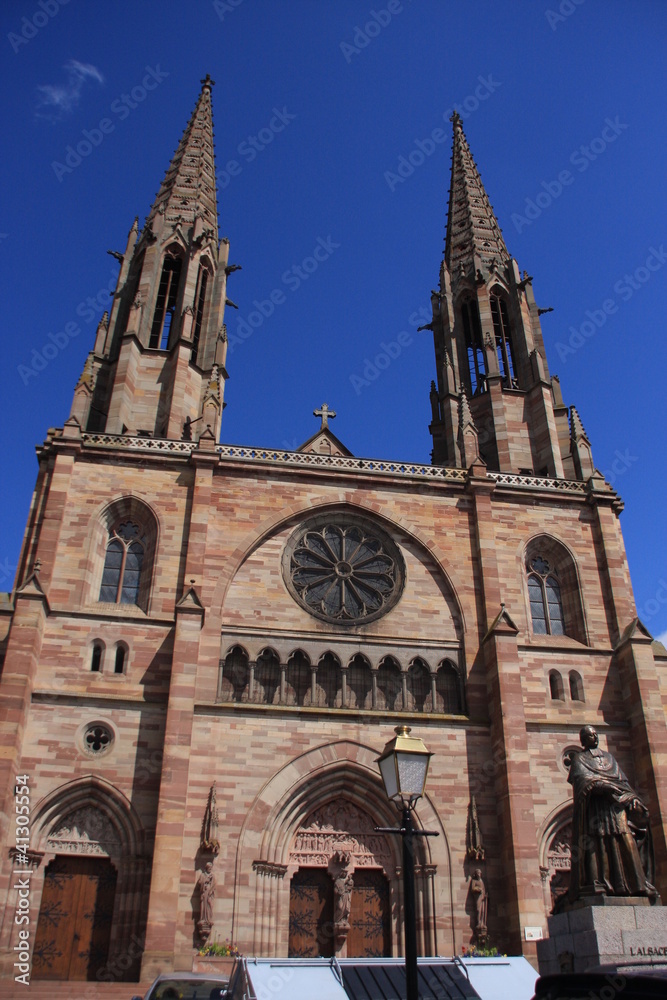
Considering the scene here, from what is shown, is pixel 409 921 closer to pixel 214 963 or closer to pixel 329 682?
pixel 214 963

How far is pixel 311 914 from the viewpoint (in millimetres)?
17109

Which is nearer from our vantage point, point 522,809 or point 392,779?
point 392,779

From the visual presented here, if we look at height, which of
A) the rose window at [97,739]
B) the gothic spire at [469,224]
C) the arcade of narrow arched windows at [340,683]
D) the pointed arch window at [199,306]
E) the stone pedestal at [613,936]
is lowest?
the stone pedestal at [613,936]

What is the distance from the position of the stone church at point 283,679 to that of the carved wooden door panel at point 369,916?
46mm

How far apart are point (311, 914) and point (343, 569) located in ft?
26.5

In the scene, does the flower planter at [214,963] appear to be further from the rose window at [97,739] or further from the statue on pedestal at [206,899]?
the rose window at [97,739]

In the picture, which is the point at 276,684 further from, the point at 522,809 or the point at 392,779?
the point at 392,779

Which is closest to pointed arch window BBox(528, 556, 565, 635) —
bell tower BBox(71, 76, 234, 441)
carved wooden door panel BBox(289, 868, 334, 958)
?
carved wooden door panel BBox(289, 868, 334, 958)

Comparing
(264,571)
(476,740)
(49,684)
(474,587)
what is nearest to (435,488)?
(474,587)

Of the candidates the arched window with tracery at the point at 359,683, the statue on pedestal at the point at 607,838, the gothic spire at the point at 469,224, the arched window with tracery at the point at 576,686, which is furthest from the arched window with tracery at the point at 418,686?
the gothic spire at the point at 469,224

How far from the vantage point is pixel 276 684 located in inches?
757

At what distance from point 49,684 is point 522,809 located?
34.6 ft

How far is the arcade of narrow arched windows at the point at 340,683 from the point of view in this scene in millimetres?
19031

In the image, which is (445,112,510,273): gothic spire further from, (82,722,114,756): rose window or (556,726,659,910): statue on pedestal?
(556,726,659,910): statue on pedestal
